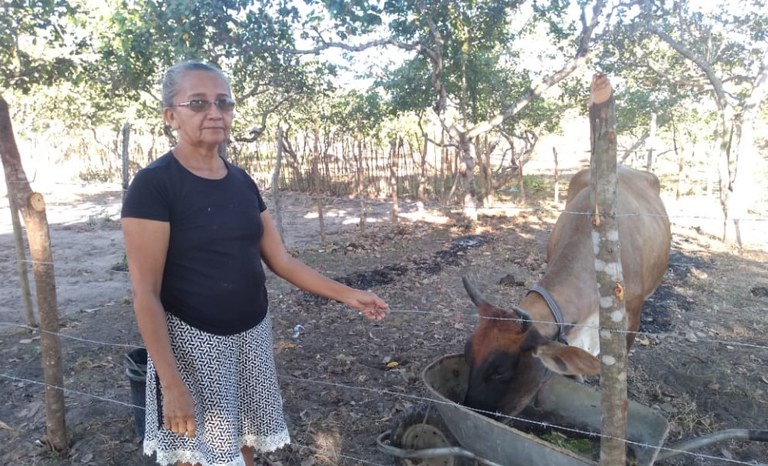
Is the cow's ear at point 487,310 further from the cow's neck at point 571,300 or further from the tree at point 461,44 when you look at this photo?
the tree at point 461,44

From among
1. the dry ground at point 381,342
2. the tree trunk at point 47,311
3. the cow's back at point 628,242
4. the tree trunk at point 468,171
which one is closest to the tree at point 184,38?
the dry ground at point 381,342

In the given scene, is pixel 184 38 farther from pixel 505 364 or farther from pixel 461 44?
pixel 505 364

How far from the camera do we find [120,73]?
754cm

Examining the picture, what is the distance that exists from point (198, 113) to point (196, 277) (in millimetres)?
555

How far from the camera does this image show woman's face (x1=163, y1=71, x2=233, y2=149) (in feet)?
6.05

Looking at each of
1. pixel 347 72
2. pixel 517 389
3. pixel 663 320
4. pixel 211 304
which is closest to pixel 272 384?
pixel 211 304

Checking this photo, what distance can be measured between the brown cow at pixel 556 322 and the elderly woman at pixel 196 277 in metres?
1.14

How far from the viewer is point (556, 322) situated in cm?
274

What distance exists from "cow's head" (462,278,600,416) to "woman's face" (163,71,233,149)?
1528 millimetres

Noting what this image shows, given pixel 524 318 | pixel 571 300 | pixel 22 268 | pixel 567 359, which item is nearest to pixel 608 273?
pixel 567 359

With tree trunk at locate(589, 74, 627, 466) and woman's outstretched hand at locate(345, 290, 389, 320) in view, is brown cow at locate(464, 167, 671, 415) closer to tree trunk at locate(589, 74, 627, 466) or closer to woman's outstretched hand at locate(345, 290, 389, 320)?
tree trunk at locate(589, 74, 627, 466)

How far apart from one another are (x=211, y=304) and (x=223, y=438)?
1.60 ft

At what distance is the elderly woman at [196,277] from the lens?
1.70 meters

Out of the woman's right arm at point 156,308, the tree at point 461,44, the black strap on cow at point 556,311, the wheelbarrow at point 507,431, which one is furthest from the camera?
the tree at point 461,44
